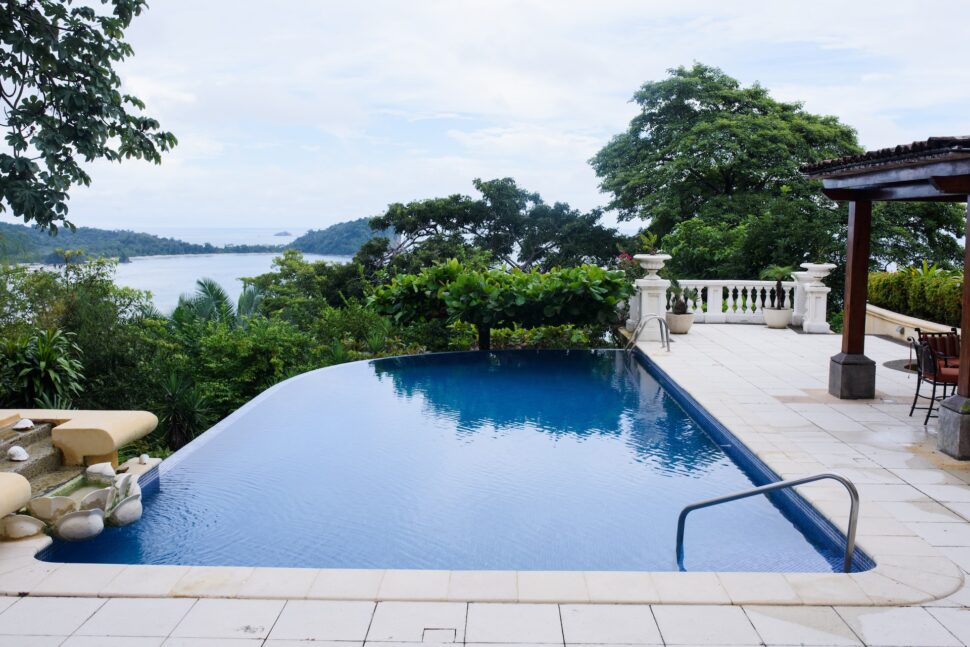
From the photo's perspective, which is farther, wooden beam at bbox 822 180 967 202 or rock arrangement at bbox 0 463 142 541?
wooden beam at bbox 822 180 967 202

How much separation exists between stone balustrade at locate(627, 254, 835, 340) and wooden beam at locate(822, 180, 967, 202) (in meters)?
5.10

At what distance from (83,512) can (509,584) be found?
3042mm

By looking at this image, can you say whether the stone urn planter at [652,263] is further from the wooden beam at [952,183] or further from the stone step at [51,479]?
the stone step at [51,479]

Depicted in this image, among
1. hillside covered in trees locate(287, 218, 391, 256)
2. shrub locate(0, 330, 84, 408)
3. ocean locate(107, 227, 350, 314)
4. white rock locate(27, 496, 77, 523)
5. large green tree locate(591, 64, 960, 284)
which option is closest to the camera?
white rock locate(27, 496, 77, 523)

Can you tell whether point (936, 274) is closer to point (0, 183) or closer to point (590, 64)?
point (590, 64)

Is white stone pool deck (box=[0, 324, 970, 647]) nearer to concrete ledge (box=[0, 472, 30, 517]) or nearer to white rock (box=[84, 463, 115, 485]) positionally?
concrete ledge (box=[0, 472, 30, 517])

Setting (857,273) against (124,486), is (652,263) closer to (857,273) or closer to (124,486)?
(857,273)

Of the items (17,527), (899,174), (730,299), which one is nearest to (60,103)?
(17,527)

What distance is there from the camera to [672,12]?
20500mm

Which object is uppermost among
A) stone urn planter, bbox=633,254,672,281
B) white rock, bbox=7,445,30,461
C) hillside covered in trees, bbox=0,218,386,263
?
hillside covered in trees, bbox=0,218,386,263

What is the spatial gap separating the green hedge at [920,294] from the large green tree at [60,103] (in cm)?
1145

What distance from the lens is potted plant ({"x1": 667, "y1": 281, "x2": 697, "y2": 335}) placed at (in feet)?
45.4

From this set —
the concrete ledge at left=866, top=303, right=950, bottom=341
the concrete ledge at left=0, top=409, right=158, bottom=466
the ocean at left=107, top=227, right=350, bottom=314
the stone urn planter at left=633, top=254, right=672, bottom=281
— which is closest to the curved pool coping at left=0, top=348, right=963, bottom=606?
the concrete ledge at left=0, top=409, right=158, bottom=466

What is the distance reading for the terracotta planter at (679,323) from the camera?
13.8m
